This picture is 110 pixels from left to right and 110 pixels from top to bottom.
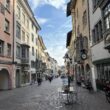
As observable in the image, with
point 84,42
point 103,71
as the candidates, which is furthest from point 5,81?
point 103,71


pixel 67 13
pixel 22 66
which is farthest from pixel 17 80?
pixel 67 13

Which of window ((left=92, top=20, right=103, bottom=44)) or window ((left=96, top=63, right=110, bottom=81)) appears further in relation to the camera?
window ((left=92, top=20, right=103, bottom=44))

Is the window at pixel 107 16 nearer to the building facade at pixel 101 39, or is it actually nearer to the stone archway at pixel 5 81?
the building facade at pixel 101 39

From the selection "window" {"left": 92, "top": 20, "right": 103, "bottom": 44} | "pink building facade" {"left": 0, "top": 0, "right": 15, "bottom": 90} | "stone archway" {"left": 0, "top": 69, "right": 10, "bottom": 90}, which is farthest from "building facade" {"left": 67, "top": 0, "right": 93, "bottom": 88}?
"stone archway" {"left": 0, "top": 69, "right": 10, "bottom": 90}

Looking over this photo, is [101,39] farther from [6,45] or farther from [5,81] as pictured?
[5,81]

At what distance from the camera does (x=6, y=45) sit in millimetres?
32719

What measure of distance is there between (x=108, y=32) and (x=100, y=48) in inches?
188

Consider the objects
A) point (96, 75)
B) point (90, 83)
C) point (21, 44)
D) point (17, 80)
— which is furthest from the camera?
point (21, 44)

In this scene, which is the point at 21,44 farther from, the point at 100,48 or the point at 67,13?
the point at 100,48

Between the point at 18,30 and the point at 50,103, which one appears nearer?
the point at 50,103

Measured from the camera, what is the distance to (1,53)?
30797 mm

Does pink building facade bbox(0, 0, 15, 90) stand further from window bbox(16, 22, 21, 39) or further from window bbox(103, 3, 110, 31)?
window bbox(103, 3, 110, 31)

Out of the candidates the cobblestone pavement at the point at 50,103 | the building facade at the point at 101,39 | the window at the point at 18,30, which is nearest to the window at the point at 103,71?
the building facade at the point at 101,39

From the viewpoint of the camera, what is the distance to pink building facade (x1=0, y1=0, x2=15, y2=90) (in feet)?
100
